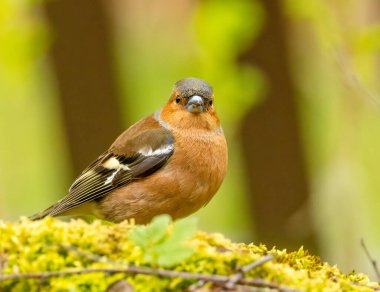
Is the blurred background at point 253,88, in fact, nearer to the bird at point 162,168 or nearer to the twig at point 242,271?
the bird at point 162,168

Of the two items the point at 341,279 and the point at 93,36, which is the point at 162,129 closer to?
the point at 341,279

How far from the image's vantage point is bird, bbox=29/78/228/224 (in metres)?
4.84

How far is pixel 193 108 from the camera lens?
5355 millimetres

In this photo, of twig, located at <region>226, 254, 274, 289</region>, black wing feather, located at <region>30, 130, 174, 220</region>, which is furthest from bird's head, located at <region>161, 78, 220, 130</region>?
twig, located at <region>226, 254, 274, 289</region>

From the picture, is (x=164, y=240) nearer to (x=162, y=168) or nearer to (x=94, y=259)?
(x=94, y=259)

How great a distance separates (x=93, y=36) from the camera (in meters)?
8.61

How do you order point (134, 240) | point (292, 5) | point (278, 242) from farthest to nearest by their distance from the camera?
1. point (278, 242)
2. point (292, 5)
3. point (134, 240)

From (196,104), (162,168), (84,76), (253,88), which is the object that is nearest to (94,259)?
(162,168)

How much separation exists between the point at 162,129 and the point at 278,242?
350cm

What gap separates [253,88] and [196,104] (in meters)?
A: 2.14

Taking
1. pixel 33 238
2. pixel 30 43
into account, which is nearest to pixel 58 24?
pixel 30 43

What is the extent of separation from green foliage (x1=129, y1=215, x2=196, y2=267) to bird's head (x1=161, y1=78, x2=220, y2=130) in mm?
2739

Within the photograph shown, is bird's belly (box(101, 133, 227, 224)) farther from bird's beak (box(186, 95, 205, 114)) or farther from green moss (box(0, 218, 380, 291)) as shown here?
green moss (box(0, 218, 380, 291))

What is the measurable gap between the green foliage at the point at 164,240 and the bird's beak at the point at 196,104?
2.79 metres
